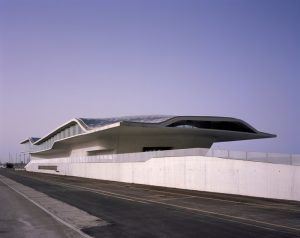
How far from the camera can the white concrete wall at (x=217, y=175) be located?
26469 mm

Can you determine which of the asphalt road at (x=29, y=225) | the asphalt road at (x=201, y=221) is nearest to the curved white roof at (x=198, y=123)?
the asphalt road at (x=201, y=221)

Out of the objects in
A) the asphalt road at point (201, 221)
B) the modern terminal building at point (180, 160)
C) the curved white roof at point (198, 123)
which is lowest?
the asphalt road at point (201, 221)

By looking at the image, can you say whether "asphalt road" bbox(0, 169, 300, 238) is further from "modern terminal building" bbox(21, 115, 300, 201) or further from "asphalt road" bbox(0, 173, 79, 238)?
"modern terminal building" bbox(21, 115, 300, 201)

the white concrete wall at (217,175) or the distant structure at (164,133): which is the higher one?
the distant structure at (164,133)

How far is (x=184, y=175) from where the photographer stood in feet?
127

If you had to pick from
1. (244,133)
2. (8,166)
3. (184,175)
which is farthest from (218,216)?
(8,166)

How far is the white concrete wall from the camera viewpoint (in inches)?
1042

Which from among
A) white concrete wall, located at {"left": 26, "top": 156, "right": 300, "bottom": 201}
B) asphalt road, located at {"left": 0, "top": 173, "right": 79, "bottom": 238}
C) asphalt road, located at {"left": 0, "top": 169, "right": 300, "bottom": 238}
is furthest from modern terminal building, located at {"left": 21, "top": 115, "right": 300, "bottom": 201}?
asphalt road, located at {"left": 0, "top": 173, "right": 79, "bottom": 238}

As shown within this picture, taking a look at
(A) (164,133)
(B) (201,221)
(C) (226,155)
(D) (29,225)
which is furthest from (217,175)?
(A) (164,133)

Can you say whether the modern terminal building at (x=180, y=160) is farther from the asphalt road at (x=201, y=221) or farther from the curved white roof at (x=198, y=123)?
the asphalt road at (x=201, y=221)

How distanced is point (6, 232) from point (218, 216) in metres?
8.16

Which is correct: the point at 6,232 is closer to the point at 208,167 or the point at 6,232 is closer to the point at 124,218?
the point at 124,218

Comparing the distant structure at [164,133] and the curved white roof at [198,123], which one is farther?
the distant structure at [164,133]

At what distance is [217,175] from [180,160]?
6.64 metres
